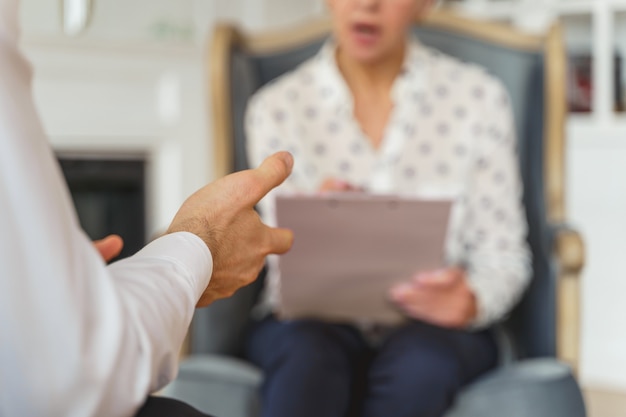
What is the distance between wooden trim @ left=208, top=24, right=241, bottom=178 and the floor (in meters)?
1.09

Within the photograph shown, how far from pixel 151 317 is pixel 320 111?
958 millimetres

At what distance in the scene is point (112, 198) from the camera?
2.44m

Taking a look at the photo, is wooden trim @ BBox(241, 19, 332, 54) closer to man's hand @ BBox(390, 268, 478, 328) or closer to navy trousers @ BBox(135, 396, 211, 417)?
→ man's hand @ BBox(390, 268, 478, 328)

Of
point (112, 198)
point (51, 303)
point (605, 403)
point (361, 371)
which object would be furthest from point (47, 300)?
point (112, 198)

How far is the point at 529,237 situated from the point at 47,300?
112 centimetres

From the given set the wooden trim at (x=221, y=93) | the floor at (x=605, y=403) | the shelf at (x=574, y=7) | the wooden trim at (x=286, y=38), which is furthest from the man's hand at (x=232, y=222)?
the shelf at (x=574, y=7)

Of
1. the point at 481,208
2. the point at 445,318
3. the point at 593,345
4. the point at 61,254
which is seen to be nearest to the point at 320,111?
the point at 481,208

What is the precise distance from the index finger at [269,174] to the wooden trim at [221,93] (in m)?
0.80

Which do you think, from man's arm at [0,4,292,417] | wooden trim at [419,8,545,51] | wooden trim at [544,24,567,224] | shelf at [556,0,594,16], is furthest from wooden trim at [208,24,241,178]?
shelf at [556,0,594,16]

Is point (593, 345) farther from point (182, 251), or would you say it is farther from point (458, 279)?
point (182, 251)

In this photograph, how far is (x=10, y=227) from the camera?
1.37ft

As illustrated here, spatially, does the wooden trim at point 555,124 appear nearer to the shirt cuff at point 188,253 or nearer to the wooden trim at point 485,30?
the wooden trim at point 485,30

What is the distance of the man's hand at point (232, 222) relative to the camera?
1.93 feet

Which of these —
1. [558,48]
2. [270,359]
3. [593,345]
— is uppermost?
[558,48]
